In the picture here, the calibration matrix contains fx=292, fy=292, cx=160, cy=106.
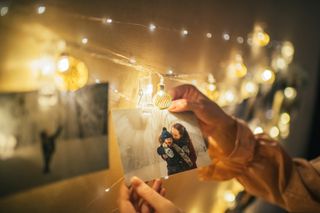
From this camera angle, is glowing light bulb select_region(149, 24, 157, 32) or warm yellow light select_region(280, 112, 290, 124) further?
warm yellow light select_region(280, 112, 290, 124)

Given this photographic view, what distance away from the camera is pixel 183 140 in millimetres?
725

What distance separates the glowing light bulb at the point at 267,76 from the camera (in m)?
1.39

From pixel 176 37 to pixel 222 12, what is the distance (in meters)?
0.31

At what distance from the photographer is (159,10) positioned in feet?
2.57

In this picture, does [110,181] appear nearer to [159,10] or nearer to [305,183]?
[159,10]

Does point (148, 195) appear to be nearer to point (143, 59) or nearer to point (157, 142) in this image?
point (157, 142)

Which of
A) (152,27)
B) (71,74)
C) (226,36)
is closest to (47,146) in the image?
(71,74)

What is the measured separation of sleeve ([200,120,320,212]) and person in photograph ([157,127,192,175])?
0.23 metres

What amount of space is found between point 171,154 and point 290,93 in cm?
129

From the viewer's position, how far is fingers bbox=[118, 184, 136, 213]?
0.62m

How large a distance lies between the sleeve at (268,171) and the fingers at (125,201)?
37cm

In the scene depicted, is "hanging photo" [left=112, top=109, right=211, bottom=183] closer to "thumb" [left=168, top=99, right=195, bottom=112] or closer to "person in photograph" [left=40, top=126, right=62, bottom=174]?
"thumb" [left=168, top=99, right=195, bottom=112]

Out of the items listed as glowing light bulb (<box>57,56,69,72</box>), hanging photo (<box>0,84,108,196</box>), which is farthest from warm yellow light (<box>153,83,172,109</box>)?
glowing light bulb (<box>57,56,69,72</box>)

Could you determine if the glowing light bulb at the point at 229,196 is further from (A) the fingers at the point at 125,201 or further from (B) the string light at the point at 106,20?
(B) the string light at the point at 106,20
